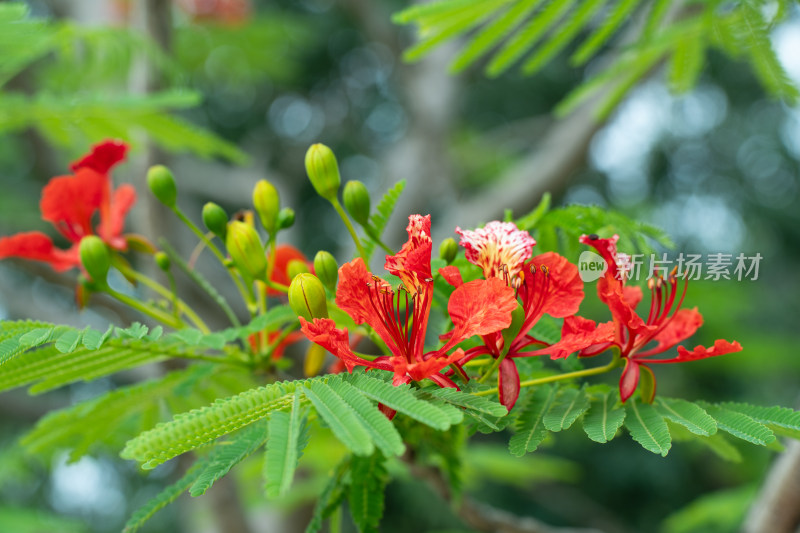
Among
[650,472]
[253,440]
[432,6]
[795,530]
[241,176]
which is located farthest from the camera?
[650,472]

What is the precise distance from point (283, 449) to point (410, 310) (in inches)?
9.6

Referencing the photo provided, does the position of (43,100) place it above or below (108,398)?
above

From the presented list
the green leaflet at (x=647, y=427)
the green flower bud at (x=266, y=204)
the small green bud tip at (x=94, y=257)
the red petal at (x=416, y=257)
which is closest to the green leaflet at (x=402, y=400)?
the red petal at (x=416, y=257)

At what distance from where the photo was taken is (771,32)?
52.1 inches

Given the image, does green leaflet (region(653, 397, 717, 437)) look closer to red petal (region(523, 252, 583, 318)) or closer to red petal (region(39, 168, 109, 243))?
red petal (region(523, 252, 583, 318))

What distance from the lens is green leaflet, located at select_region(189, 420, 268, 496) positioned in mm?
637

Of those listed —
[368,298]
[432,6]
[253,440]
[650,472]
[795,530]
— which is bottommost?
[650,472]

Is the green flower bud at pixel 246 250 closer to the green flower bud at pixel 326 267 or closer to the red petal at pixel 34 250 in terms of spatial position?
the green flower bud at pixel 326 267

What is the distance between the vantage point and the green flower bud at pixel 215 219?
92 cm

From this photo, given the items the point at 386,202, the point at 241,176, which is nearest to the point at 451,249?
the point at 386,202

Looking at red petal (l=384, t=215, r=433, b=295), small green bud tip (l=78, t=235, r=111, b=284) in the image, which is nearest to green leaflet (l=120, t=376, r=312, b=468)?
red petal (l=384, t=215, r=433, b=295)

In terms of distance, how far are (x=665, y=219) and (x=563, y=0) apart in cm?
534

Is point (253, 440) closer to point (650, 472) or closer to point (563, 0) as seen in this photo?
point (563, 0)

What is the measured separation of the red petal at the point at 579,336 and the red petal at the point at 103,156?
67 centimetres
